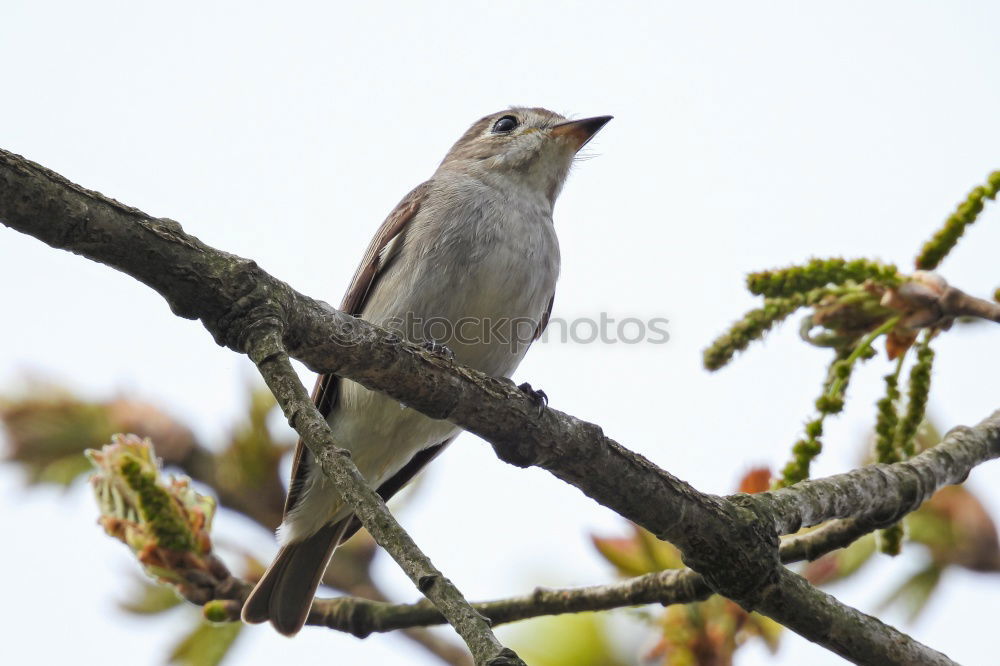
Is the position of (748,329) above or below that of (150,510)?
above

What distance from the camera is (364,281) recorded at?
664 cm

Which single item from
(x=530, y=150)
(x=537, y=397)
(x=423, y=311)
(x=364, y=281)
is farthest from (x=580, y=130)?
(x=537, y=397)

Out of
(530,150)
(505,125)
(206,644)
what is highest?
(505,125)

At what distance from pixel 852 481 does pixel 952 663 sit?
76 cm

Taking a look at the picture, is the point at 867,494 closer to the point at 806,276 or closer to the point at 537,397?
the point at 806,276

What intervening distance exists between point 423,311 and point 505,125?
266cm

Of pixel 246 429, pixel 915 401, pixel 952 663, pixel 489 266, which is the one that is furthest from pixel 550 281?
pixel 952 663

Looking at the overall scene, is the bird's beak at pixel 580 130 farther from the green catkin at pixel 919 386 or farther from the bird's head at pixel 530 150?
the green catkin at pixel 919 386

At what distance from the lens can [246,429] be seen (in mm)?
4641

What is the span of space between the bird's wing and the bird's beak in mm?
1244

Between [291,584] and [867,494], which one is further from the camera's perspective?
[291,584]

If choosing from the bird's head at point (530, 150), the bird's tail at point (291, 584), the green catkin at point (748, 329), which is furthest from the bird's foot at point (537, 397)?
the bird's head at point (530, 150)

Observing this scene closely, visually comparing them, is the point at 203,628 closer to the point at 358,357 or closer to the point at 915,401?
the point at 358,357

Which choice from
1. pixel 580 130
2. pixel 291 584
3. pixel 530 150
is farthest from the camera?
pixel 580 130
